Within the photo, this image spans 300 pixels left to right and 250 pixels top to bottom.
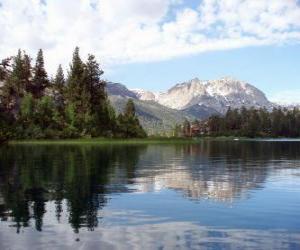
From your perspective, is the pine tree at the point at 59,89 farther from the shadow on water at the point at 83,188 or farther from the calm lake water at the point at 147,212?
the calm lake water at the point at 147,212

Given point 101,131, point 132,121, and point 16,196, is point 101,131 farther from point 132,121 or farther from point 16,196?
point 16,196

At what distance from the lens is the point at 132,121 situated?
623 feet

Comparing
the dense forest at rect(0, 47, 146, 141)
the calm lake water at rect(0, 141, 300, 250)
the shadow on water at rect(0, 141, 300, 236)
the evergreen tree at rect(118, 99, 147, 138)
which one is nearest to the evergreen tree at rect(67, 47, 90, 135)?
the dense forest at rect(0, 47, 146, 141)

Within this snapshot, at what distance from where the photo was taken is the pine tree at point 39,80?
182m

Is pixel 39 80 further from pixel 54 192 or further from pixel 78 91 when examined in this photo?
pixel 54 192

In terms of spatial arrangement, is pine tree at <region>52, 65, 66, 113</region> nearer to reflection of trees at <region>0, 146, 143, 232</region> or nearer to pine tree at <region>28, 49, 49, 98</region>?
pine tree at <region>28, 49, 49, 98</region>

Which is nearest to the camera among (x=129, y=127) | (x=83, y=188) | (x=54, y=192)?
(x=54, y=192)

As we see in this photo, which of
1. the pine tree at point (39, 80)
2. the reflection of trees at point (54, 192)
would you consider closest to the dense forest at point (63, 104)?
the pine tree at point (39, 80)

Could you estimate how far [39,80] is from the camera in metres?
183

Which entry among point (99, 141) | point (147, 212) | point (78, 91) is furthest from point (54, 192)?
point (78, 91)

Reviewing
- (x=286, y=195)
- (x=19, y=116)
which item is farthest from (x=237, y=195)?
(x=19, y=116)

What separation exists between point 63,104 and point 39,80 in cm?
1257

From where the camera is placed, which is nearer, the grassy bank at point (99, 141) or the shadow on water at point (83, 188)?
the shadow on water at point (83, 188)

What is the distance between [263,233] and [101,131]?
497 ft
